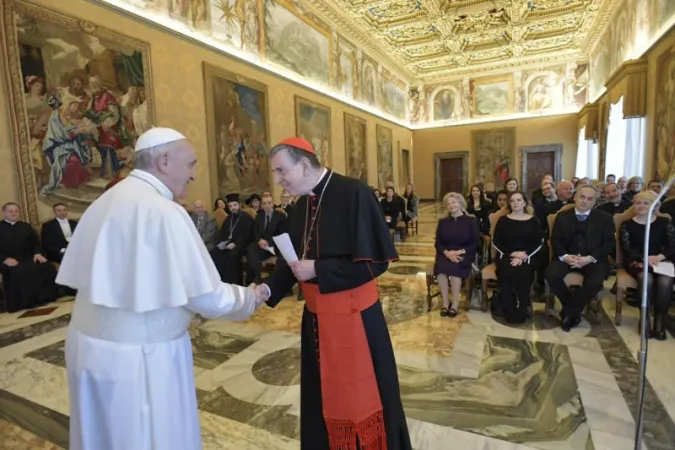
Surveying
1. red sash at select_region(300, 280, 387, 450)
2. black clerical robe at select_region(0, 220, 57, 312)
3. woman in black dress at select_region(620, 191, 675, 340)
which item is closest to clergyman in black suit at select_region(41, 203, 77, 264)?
black clerical robe at select_region(0, 220, 57, 312)

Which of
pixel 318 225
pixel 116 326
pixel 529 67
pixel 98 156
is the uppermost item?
pixel 529 67

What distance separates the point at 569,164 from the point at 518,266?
18781 mm

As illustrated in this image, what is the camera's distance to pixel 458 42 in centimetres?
1672

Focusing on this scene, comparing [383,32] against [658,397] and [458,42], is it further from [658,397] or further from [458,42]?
[658,397]

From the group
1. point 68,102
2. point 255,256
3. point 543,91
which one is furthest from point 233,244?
point 543,91

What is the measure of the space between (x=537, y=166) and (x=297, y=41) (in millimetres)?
15163

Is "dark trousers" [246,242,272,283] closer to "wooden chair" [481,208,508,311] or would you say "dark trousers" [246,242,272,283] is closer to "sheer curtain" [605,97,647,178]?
"wooden chair" [481,208,508,311]

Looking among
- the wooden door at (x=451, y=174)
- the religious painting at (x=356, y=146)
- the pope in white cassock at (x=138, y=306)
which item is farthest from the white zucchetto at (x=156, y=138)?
the wooden door at (x=451, y=174)

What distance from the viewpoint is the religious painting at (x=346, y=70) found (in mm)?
14227

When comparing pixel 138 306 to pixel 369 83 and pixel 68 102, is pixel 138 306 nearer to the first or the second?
pixel 68 102

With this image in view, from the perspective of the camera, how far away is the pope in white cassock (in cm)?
147

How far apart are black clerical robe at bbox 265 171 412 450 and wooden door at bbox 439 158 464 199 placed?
21541 mm

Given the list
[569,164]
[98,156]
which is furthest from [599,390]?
[569,164]

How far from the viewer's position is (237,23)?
9.40 m
